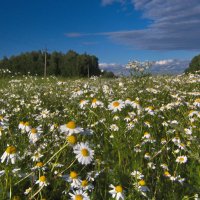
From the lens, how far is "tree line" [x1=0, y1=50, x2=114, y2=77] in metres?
44.8

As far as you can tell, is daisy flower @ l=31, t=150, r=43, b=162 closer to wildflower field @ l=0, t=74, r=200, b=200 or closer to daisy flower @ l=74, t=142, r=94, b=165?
wildflower field @ l=0, t=74, r=200, b=200

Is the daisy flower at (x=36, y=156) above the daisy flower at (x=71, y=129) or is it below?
below

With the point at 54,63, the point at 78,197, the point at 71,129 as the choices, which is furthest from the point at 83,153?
the point at 54,63

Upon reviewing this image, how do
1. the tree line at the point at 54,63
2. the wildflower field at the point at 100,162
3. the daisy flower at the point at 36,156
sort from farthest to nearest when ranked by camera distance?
the tree line at the point at 54,63 < the daisy flower at the point at 36,156 < the wildflower field at the point at 100,162

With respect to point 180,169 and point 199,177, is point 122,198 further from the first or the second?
point 180,169

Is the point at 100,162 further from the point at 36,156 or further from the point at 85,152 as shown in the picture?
the point at 85,152

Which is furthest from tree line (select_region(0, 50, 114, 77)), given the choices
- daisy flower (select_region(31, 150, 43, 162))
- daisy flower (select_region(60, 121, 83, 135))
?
daisy flower (select_region(60, 121, 83, 135))

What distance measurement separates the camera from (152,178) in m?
3.45

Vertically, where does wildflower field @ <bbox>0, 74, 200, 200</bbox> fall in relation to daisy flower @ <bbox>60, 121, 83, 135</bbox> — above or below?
below

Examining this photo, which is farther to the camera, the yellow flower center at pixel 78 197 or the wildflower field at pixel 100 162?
the wildflower field at pixel 100 162

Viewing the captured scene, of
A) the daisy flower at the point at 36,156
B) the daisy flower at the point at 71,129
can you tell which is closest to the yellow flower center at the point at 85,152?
the daisy flower at the point at 71,129

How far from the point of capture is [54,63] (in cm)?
4597

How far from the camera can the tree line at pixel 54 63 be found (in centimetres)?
4475

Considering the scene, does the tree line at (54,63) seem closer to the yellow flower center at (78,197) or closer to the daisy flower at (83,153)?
the daisy flower at (83,153)
